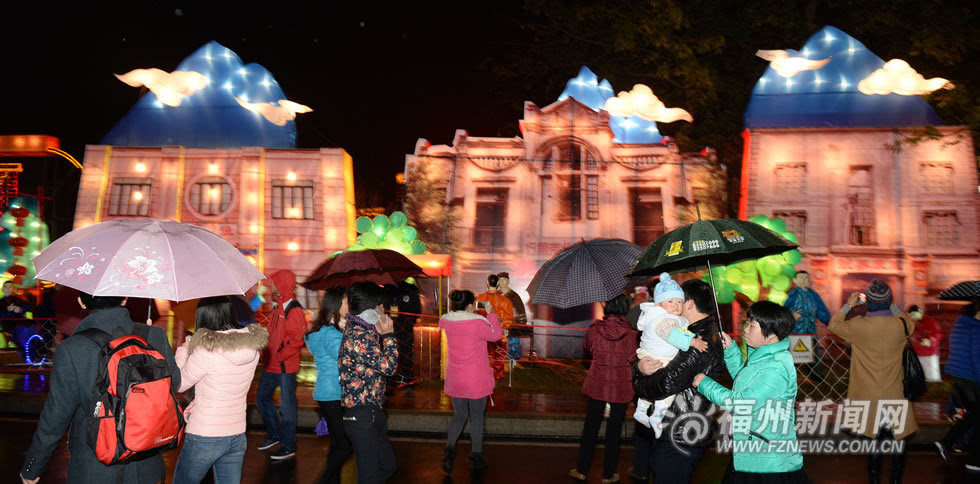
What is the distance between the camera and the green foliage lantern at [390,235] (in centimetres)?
1210

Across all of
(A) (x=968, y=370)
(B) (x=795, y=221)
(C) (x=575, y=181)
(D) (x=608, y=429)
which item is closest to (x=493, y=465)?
(D) (x=608, y=429)

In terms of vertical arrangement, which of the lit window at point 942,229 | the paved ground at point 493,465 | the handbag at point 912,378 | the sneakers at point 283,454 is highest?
the lit window at point 942,229

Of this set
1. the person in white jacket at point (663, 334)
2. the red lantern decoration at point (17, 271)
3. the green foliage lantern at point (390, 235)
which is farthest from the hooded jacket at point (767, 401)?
the red lantern decoration at point (17, 271)

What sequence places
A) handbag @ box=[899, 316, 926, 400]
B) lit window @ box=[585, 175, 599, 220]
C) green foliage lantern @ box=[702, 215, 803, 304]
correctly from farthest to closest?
lit window @ box=[585, 175, 599, 220]
green foliage lantern @ box=[702, 215, 803, 304]
handbag @ box=[899, 316, 926, 400]

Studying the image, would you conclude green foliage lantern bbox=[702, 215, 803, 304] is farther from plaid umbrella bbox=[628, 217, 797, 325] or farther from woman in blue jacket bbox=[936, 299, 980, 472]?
plaid umbrella bbox=[628, 217, 797, 325]

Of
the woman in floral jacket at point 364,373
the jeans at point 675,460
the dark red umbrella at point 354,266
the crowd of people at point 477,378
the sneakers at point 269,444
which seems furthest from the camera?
the dark red umbrella at point 354,266

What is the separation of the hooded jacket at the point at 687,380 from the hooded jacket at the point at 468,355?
246cm

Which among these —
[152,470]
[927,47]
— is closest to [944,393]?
[927,47]

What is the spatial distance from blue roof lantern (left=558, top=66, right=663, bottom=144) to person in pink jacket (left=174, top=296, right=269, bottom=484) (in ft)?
34.8

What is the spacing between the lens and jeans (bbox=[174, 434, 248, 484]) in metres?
4.03

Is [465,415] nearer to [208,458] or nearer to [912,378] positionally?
[208,458]

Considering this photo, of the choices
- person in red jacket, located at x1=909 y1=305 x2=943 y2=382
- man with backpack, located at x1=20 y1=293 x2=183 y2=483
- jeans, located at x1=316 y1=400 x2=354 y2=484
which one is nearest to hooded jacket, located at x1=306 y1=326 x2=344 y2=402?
jeans, located at x1=316 y1=400 x2=354 y2=484

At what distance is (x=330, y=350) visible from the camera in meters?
5.48

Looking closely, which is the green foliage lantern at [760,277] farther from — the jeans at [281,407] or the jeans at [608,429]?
the jeans at [281,407]
